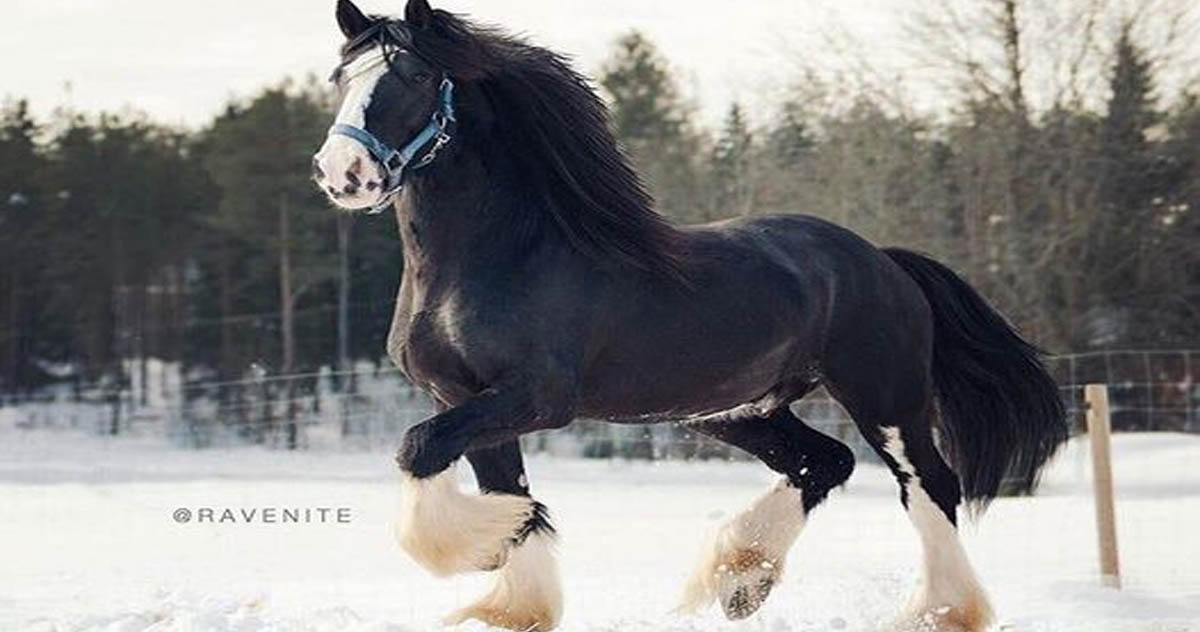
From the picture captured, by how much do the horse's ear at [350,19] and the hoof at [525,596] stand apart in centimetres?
173

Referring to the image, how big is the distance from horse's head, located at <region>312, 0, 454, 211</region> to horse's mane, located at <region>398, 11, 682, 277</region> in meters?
0.12

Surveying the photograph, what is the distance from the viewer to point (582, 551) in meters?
11.2

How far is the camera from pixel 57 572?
31.5 feet

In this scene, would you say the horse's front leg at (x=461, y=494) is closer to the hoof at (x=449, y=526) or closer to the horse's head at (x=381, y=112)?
the hoof at (x=449, y=526)

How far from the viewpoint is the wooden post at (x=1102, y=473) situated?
903 centimetres

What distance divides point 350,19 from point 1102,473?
204 inches

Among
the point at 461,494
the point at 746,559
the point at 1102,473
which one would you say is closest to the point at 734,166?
the point at 1102,473

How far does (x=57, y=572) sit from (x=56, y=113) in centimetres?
2262

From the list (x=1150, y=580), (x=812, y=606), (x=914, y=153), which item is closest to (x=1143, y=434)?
(x=914, y=153)

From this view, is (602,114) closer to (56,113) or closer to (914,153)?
(914,153)

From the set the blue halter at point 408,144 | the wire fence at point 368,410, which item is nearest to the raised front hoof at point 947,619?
the blue halter at point 408,144

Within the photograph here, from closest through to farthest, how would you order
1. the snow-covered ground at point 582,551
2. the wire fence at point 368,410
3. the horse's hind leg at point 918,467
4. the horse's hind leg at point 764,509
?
the horse's hind leg at point 918,467, the horse's hind leg at point 764,509, the snow-covered ground at point 582,551, the wire fence at point 368,410

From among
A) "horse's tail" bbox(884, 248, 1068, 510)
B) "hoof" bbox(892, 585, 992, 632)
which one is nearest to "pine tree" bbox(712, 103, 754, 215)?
Answer: "horse's tail" bbox(884, 248, 1068, 510)

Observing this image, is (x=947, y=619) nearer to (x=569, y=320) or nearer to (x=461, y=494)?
(x=569, y=320)
